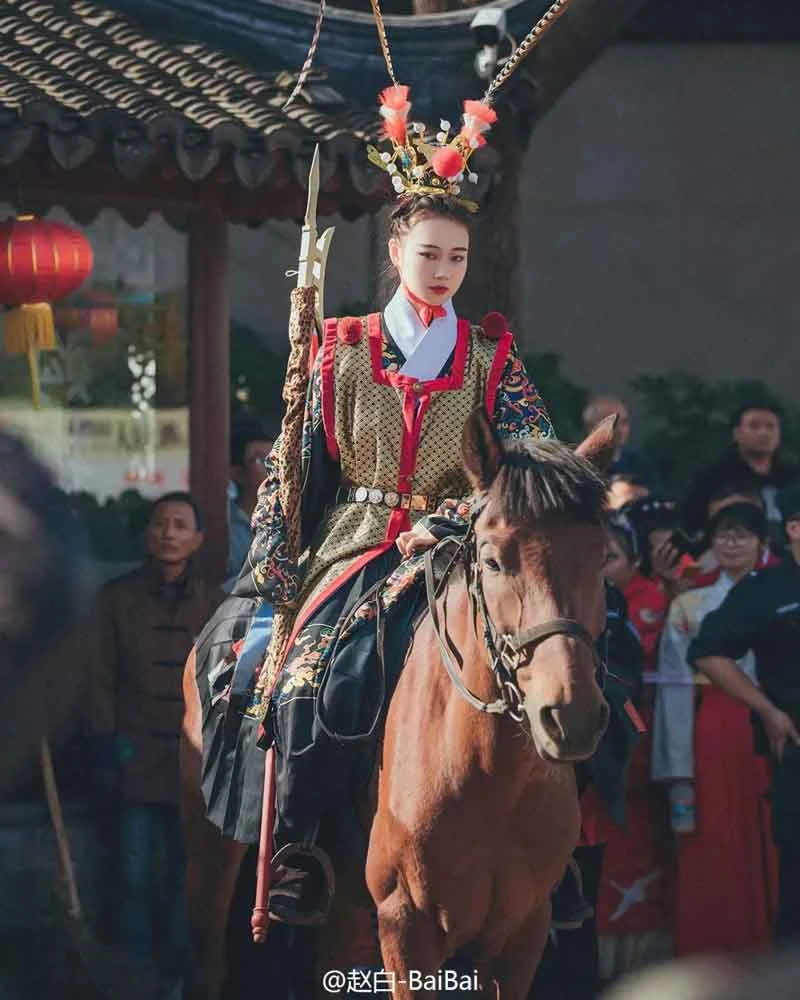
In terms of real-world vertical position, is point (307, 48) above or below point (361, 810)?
above

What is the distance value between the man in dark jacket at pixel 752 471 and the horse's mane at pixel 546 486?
410cm

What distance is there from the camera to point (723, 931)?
8406mm

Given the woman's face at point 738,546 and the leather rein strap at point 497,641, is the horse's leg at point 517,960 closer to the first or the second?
the leather rein strap at point 497,641

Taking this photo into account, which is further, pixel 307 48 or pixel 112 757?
pixel 307 48

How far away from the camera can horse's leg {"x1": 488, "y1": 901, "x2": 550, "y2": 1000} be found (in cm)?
545

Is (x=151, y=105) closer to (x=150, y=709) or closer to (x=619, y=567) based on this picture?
(x=150, y=709)

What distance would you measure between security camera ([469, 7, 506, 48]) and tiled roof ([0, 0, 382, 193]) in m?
0.59

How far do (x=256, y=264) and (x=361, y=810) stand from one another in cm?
743

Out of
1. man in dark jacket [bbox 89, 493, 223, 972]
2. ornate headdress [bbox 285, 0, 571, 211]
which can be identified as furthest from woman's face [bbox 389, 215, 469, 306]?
man in dark jacket [bbox 89, 493, 223, 972]

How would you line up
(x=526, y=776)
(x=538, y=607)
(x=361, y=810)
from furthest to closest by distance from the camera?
(x=361, y=810)
(x=526, y=776)
(x=538, y=607)

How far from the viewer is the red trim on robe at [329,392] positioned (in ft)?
19.2

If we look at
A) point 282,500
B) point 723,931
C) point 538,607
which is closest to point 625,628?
point 723,931

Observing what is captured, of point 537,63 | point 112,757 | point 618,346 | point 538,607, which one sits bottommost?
point 112,757

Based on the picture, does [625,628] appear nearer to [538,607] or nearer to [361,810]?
[361,810]
